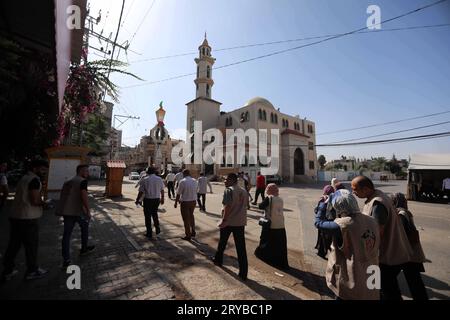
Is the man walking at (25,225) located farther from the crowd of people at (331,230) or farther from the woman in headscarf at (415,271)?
the woman in headscarf at (415,271)

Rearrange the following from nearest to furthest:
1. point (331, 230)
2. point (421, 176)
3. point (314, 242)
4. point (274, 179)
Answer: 1. point (331, 230)
2. point (314, 242)
3. point (421, 176)
4. point (274, 179)

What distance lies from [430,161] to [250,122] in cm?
2425

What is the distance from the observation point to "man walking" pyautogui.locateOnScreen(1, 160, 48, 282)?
3.36 meters

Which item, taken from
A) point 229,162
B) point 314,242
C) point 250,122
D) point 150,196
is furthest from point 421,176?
point 250,122

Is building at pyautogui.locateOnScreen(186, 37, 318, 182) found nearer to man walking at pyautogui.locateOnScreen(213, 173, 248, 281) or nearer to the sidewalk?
the sidewalk

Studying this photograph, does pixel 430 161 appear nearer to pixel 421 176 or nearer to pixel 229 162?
pixel 421 176

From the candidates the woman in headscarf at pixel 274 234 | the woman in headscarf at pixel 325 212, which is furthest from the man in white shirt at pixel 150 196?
the woman in headscarf at pixel 325 212

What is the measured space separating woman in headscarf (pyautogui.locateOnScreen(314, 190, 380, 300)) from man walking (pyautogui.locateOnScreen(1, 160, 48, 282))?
163 inches

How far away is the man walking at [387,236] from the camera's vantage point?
2.61 meters

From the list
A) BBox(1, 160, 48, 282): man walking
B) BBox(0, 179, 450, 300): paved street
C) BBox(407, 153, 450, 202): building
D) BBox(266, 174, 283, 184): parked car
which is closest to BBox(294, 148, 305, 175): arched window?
BBox(266, 174, 283, 184): parked car

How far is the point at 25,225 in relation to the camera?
337 centimetres

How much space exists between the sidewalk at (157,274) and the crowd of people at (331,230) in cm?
24

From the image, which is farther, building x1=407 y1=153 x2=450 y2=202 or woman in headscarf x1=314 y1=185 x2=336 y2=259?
building x1=407 y1=153 x2=450 y2=202
